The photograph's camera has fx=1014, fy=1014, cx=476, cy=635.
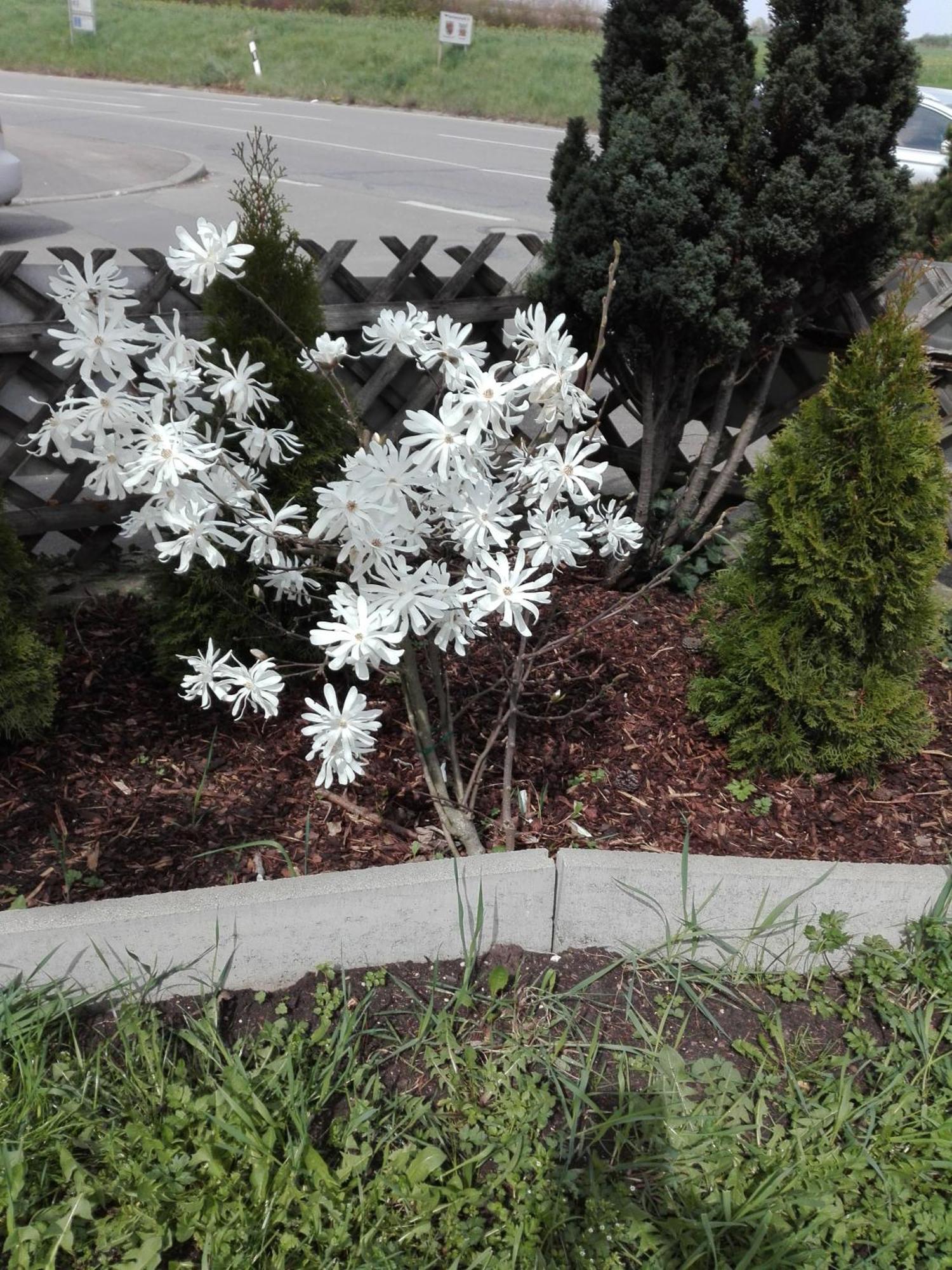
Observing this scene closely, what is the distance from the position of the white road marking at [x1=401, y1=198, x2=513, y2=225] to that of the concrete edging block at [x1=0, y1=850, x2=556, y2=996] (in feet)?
37.6

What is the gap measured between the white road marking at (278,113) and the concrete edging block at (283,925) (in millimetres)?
21591

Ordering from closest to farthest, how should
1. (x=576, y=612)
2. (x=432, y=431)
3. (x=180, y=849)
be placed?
(x=432, y=431), (x=180, y=849), (x=576, y=612)

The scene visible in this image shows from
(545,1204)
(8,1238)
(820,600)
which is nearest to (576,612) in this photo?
(820,600)

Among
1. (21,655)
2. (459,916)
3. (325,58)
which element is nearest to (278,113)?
(325,58)

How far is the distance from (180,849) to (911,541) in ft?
6.67

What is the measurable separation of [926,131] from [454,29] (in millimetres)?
17695

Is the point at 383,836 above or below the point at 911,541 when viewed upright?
below

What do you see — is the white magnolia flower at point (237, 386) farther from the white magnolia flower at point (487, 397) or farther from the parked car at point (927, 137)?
the parked car at point (927, 137)

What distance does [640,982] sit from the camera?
2.34m

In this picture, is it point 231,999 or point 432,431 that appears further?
point 231,999

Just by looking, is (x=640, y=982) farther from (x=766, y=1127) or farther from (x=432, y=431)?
(x=432, y=431)

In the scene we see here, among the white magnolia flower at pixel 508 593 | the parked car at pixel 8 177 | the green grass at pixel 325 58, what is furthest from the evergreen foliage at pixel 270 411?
the green grass at pixel 325 58

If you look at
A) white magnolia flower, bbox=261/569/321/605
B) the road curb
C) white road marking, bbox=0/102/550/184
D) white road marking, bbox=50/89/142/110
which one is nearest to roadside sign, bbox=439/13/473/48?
white road marking, bbox=50/89/142/110

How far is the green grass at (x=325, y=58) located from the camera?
75.5 ft
